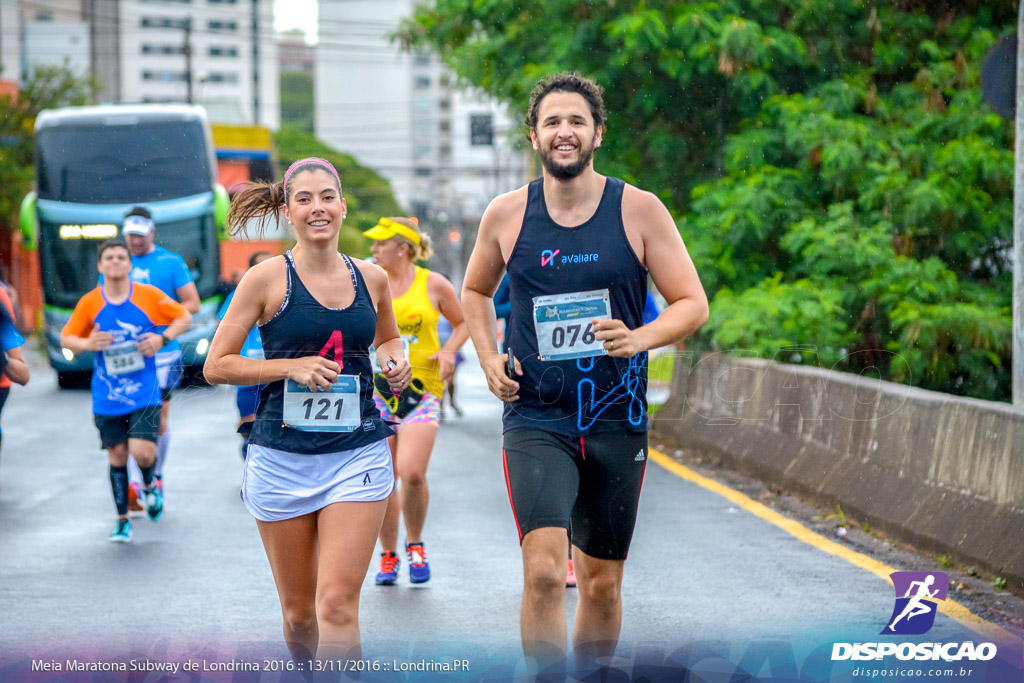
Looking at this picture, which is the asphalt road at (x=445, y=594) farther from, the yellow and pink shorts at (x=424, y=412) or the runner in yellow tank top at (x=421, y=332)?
the runner in yellow tank top at (x=421, y=332)

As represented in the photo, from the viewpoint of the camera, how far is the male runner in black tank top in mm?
3801

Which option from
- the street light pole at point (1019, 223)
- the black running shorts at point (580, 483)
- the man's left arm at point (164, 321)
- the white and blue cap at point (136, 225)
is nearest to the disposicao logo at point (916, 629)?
the black running shorts at point (580, 483)

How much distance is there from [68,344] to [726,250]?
6371mm

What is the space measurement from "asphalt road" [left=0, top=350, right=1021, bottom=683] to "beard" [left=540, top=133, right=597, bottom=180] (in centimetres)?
161

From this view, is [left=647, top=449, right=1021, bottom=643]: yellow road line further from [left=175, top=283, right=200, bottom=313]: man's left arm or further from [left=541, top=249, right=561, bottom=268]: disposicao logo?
[left=175, top=283, right=200, bottom=313]: man's left arm

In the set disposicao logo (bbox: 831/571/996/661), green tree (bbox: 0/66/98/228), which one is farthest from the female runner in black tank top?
green tree (bbox: 0/66/98/228)

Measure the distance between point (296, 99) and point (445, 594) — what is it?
12011cm

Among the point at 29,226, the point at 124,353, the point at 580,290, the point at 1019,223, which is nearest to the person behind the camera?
the point at 580,290

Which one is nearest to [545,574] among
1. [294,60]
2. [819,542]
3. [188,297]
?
[819,542]

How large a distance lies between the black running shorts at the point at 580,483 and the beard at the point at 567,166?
2.55 ft

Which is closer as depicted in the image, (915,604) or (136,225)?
(915,604)

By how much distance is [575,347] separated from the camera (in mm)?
3838

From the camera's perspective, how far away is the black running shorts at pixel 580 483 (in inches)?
150

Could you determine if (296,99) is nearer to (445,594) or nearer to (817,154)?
(817,154)
